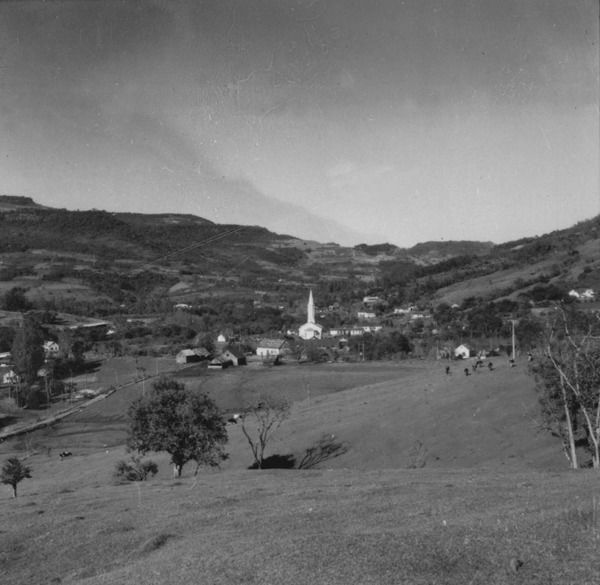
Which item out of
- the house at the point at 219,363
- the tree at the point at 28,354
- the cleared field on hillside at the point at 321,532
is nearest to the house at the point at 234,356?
A: the house at the point at 219,363

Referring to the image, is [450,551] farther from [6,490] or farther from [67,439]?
[67,439]

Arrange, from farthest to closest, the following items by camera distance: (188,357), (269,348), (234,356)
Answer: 1. (269,348)
2. (188,357)
3. (234,356)

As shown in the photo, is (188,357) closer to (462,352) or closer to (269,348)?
(269,348)

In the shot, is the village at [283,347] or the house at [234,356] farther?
the house at [234,356]

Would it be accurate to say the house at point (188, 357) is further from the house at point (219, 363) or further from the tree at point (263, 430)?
the tree at point (263, 430)

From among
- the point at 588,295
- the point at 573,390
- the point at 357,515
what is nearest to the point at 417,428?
the point at 573,390
